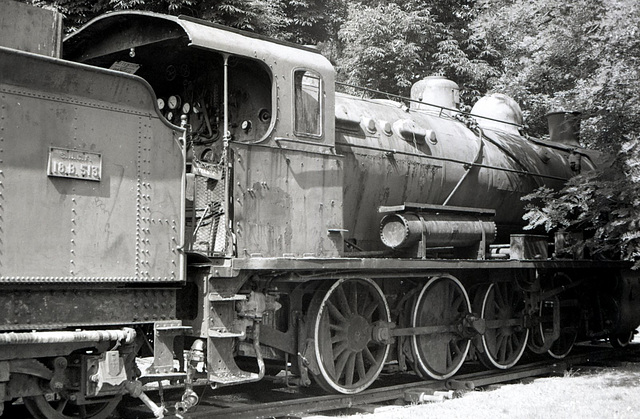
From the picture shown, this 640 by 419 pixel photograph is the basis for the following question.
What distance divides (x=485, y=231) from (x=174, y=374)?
4.76m

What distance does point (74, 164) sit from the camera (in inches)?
230

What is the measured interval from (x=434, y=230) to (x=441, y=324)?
56.0 inches

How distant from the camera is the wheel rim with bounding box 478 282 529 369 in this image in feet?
33.9

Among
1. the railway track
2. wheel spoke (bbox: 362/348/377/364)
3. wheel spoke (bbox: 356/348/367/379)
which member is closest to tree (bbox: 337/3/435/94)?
the railway track

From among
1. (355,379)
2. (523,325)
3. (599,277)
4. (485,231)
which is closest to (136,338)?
(355,379)

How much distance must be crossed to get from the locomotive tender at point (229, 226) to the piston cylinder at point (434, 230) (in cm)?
3

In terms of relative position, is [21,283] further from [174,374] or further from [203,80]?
[203,80]

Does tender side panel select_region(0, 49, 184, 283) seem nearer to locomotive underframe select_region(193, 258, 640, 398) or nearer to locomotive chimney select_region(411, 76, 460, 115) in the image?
locomotive underframe select_region(193, 258, 640, 398)

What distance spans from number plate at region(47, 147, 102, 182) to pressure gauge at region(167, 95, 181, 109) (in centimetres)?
216

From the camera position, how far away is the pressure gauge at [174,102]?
805cm

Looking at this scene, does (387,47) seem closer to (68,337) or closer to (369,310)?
(369,310)

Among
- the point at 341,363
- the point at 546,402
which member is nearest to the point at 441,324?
the point at 546,402

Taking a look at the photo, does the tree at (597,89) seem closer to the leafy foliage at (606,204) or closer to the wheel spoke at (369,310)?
the leafy foliage at (606,204)


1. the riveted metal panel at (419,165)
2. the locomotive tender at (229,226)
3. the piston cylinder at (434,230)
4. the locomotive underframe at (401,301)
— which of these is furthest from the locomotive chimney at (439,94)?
the locomotive underframe at (401,301)
